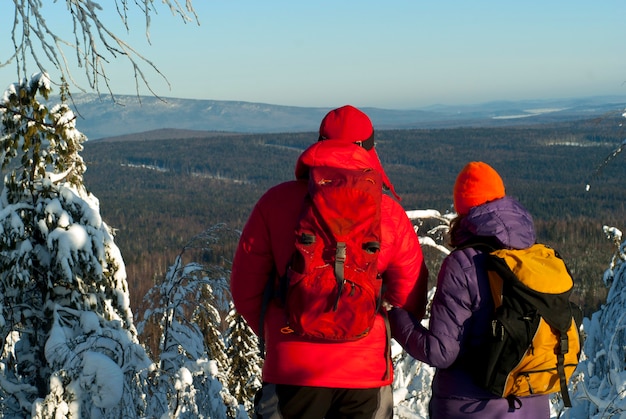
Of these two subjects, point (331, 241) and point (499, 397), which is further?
point (499, 397)

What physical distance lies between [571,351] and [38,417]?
3085mm

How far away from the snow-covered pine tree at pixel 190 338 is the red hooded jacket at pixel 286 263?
95 cm

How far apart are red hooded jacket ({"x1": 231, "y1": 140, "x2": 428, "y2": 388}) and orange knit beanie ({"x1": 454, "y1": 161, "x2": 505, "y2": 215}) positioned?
Answer: 1.02 feet

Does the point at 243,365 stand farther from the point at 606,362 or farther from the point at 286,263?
the point at 286,263

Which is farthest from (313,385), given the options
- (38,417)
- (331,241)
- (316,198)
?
(38,417)

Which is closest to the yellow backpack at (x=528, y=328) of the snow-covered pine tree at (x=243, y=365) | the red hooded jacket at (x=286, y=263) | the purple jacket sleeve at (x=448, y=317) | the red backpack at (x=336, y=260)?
the purple jacket sleeve at (x=448, y=317)

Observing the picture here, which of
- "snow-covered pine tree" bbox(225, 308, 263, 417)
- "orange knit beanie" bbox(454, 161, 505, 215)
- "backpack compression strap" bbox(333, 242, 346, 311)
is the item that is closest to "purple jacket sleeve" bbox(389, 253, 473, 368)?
"orange knit beanie" bbox(454, 161, 505, 215)

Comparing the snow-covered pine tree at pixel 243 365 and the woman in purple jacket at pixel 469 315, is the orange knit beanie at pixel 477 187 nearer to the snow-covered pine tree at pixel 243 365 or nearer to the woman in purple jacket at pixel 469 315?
the woman in purple jacket at pixel 469 315

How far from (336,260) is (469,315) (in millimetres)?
682

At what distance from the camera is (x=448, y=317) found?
9.27 ft

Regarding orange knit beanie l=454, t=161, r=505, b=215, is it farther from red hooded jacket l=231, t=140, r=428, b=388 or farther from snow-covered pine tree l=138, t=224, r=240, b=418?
snow-covered pine tree l=138, t=224, r=240, b=418

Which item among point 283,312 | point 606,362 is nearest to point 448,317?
point 283,312

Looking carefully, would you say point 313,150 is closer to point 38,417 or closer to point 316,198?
point 316,198

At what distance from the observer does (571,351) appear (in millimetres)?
2799
